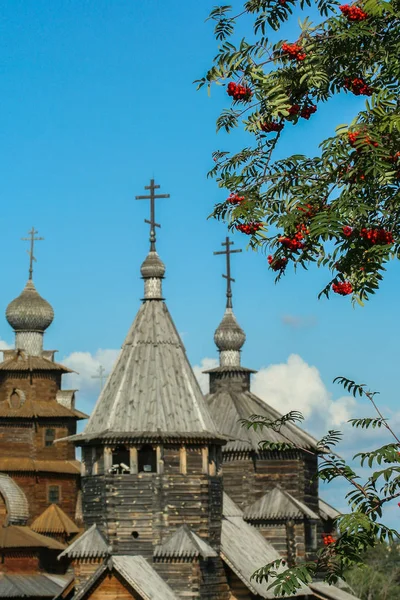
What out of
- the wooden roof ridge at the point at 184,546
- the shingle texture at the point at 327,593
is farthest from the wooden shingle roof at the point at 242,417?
the wooden roof ridge at the point at 184,546

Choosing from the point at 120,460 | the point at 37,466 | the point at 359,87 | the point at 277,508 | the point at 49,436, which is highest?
the point at 49,436

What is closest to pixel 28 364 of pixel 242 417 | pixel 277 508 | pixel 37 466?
pixel 37 466

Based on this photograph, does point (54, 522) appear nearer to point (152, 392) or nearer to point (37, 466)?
point (37, 466)

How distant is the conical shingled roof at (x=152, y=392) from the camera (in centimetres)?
3375

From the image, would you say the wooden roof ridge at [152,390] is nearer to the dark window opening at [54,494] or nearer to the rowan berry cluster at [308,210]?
the dark window opening at [54,494]

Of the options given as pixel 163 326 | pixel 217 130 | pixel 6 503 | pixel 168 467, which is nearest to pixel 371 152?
pixel 217 130

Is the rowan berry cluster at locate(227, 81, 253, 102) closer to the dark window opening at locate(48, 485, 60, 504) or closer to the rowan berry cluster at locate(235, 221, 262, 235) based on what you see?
the rowan berry cluster at locate(235, 221, 262, 235)

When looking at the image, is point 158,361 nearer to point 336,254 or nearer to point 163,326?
point 163,326

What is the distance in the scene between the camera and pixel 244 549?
3672 cm

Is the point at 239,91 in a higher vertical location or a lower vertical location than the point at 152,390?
lower

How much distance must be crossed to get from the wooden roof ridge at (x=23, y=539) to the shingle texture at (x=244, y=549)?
11.6 metres

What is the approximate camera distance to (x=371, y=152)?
11031 mm

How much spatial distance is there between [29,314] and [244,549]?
80.4 ft

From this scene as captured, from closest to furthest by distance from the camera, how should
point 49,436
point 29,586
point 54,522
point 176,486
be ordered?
point 176,486
point 29,586
point 54,522
point 49,436
